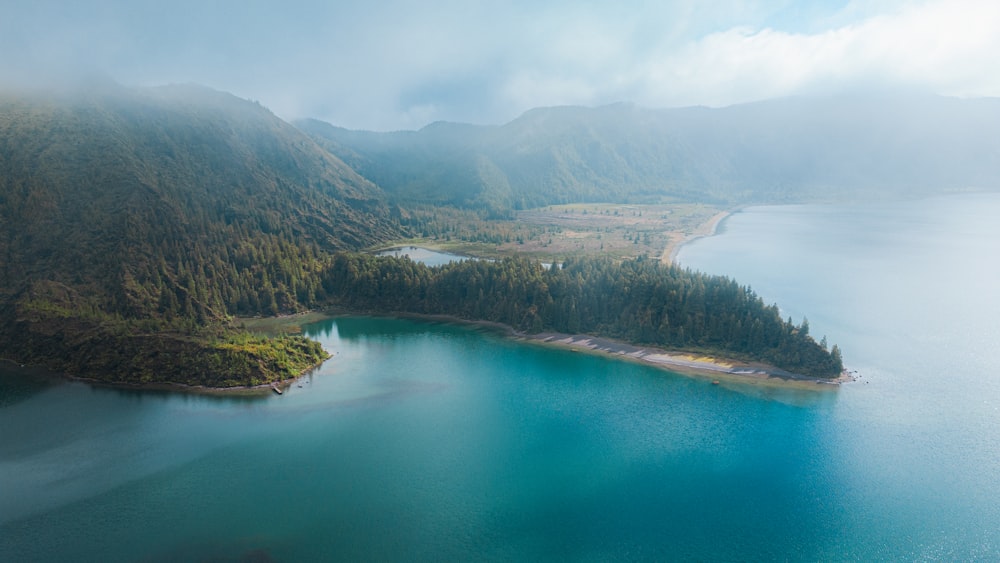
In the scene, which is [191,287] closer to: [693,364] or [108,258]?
[108,258]

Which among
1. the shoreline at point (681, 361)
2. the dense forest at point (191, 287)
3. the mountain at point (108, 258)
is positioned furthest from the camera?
the mountain at point (108, 258)

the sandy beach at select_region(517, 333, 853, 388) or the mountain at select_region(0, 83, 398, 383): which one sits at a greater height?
the mountain at select_region(0, 83, 398, 383)

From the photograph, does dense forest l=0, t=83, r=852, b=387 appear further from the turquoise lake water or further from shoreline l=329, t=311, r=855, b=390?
the turquoise lake water

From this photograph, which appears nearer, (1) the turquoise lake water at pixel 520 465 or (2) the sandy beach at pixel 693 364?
(1) the turquoise lake water at pixel 520 465

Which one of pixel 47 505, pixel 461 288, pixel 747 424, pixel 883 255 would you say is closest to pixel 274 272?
pixel 461 288

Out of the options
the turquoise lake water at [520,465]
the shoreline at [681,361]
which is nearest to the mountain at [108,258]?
the turquoise lake water at [520,465]

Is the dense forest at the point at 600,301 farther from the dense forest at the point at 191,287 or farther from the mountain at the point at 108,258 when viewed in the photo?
the mountain at the point at 108,258

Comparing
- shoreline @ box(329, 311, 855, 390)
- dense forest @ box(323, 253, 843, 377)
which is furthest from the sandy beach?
dense forest @ box(323, 253, 843, 377)
